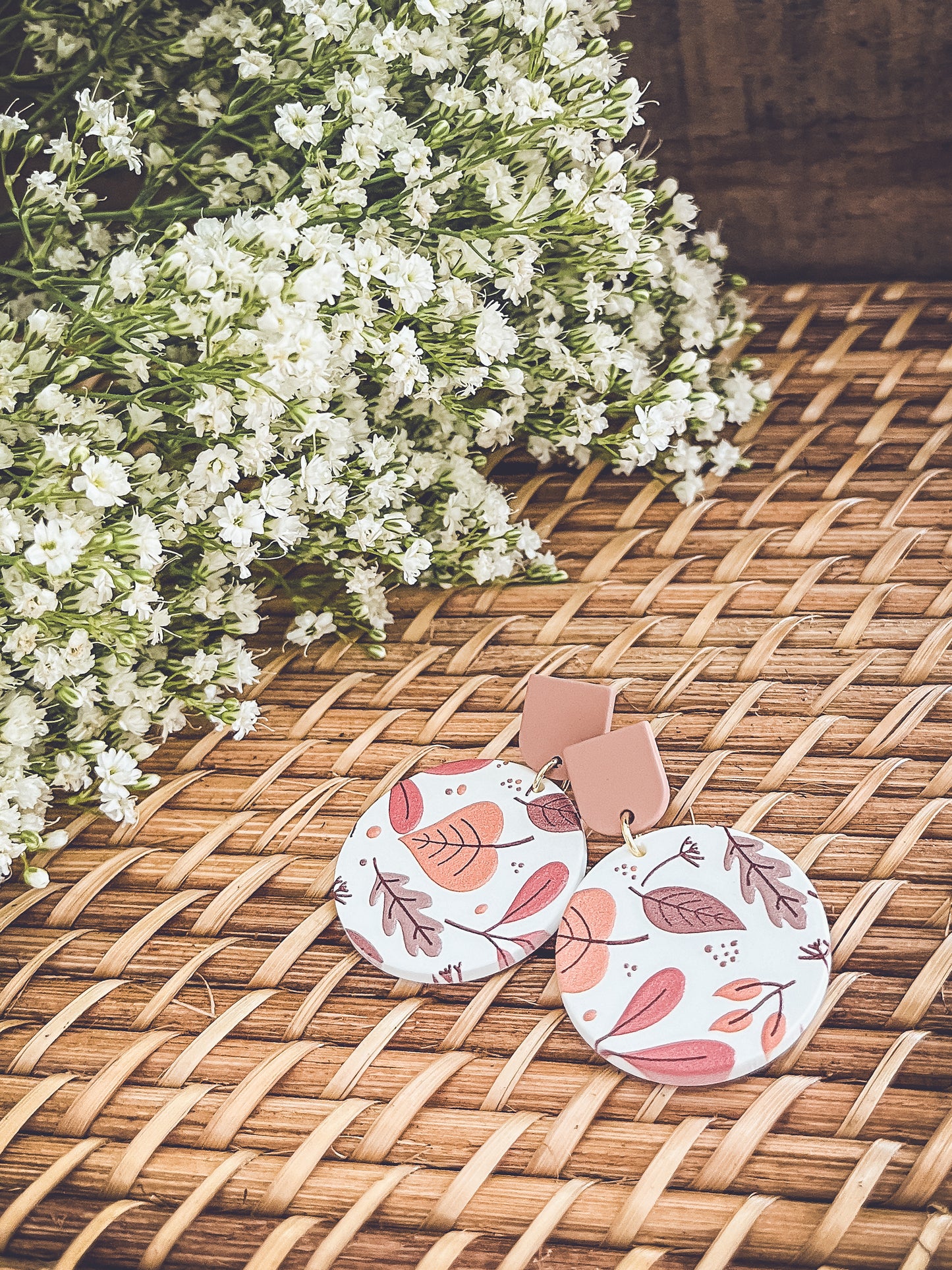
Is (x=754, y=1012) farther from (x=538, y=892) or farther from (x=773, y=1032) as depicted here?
(x=538, y=892)

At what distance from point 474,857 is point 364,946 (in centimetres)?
11

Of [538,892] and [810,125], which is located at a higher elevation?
[810,125]

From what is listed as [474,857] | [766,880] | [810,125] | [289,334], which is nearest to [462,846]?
[474,857]

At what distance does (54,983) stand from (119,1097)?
0.41 ft

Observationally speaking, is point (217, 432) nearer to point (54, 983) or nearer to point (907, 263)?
point (54, 983)

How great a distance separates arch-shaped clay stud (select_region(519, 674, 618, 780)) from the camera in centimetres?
77

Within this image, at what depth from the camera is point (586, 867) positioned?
763 mm

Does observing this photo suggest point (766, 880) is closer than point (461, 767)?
Yes

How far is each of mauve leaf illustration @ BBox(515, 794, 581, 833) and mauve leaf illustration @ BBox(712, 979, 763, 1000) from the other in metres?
0.17

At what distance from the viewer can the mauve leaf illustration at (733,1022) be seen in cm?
63

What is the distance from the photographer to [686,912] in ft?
2.28

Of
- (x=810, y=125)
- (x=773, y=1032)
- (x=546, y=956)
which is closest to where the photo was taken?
(x=773, y=1032)

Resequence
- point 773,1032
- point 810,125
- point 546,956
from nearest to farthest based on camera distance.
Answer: point 773,1032 → point 546,956 → point 810,125

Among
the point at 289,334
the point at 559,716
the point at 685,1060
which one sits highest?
the point at 289,334
